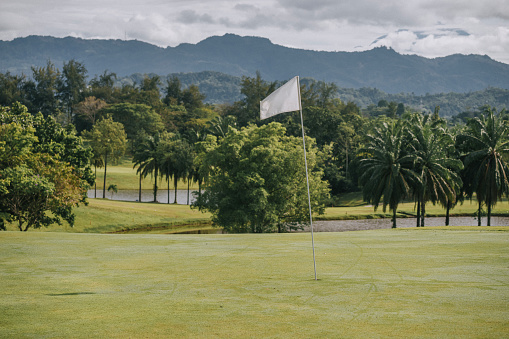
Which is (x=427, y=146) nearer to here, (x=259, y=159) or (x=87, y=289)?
(x=259, y=159)

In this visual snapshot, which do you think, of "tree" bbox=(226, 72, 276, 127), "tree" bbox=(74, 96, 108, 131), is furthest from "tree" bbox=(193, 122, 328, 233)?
"tree" bbox=(74, 96, 108, 131)

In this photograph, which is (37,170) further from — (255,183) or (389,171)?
(389,171)

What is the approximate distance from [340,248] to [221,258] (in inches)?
242

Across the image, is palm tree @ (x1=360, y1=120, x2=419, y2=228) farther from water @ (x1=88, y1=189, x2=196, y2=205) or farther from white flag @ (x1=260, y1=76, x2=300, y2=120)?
water @ (x1=88, y1=189, x2=196, y2=205)

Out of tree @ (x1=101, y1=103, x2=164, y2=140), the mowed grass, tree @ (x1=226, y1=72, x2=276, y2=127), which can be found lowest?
the mowed grass

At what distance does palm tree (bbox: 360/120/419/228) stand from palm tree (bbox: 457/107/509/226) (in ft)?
25.1

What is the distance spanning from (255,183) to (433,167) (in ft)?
70.1

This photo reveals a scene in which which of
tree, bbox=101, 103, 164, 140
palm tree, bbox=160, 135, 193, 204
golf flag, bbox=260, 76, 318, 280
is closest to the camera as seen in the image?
golf flag, bbox=260, 76, 318, 280

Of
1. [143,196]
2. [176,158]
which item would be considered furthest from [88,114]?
[176,158]

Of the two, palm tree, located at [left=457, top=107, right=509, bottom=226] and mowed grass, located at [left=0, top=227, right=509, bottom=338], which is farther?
palm tree, located at [left=457, top=107, right=509, bottom=226]

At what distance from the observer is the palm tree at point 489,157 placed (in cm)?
5691

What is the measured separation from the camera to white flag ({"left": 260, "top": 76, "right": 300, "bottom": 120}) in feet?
53.3

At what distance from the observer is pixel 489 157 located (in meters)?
57.9

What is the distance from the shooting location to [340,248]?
75.6ft
